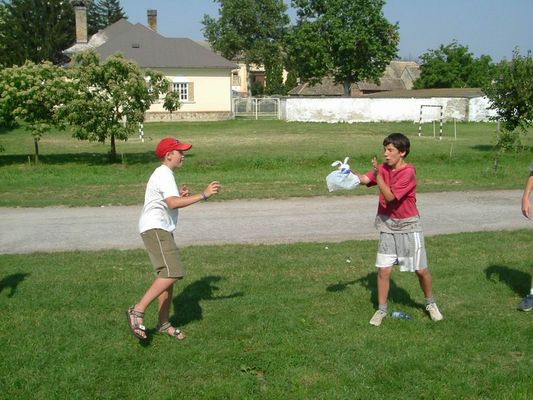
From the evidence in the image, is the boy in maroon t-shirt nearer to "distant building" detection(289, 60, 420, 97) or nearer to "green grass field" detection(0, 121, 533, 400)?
"green grass field" detection(0, 121, 533, 400)

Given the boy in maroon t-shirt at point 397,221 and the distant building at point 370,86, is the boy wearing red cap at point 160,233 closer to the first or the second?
the boy in maroon t-shirt at point 397,221

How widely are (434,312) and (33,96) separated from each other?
1612 centimetres

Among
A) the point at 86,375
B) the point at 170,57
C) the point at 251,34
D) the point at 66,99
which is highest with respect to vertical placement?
the point at 251,34

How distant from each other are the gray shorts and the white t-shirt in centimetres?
185

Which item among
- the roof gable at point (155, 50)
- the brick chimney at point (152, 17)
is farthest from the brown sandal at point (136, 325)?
the brick chimney at point (152, 17)

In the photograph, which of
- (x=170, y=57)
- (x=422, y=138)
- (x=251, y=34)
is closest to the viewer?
(x=422, y=138)

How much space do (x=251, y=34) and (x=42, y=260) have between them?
3192 inches

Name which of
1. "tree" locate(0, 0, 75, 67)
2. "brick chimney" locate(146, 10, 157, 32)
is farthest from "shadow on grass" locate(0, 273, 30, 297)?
"brick chimney" locate(146, 10, 157, 32)

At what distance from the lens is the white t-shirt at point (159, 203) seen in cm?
501

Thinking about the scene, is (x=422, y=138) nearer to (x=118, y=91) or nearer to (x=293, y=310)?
(x=118, y=91)

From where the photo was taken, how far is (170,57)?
153 ft

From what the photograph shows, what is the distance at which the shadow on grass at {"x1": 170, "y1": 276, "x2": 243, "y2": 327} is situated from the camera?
581 cm

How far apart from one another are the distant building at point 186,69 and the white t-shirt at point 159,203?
41.0 metres

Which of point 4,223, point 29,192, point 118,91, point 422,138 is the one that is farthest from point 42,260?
point 422,138
